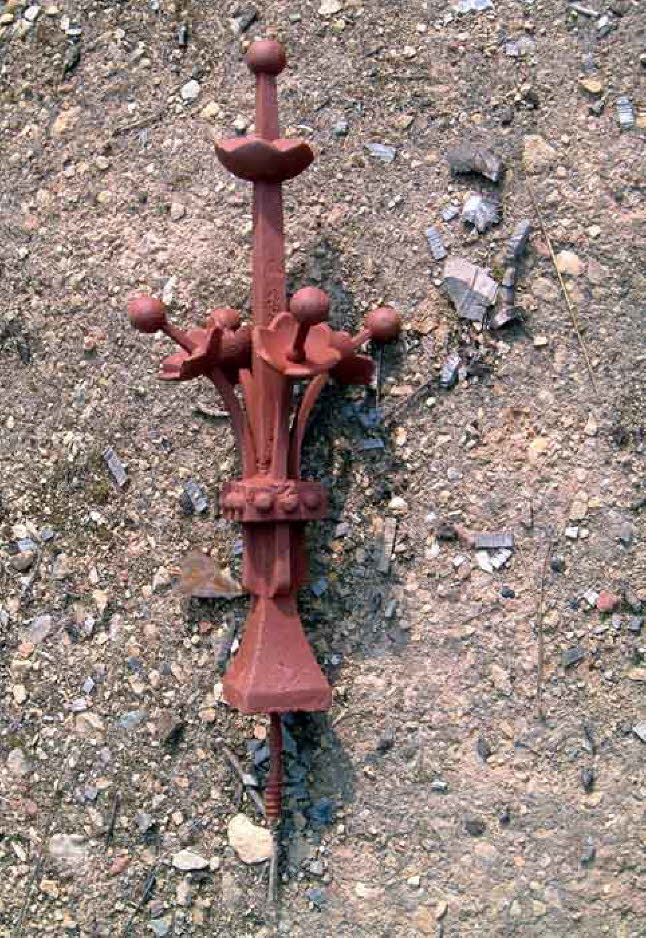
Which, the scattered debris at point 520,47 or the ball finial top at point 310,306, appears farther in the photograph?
the scattered debris at point 520,47

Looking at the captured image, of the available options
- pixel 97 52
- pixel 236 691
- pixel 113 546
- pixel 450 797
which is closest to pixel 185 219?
pixel 97 52

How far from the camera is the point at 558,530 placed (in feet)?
4.21

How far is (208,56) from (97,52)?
157 mm

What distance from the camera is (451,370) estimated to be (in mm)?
1315

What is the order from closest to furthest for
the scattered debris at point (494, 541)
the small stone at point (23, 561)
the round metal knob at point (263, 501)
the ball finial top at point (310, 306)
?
the ball finial top at point (310, 306) < the round metal knob at point (263, 501) < the scattered debris at point (494, 541) < the small stone at point (23, 561)

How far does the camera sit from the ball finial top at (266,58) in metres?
1.23

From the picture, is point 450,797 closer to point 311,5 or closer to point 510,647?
point 510,647

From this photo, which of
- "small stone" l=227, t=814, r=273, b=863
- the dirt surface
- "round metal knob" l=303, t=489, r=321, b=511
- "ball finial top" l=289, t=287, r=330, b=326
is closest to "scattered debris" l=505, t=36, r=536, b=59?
the dirt surface

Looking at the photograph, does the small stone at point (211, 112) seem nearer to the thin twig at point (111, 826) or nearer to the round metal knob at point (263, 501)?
the round metal knob at point (263, 501)

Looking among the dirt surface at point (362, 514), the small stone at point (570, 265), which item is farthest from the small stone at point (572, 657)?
the small stone at point (570, 265)

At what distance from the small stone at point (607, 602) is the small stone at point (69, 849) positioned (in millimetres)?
657

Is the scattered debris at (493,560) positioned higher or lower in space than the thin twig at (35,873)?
higher

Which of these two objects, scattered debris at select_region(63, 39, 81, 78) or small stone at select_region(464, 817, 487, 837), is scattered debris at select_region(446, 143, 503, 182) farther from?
small stone at select_region(464, 817, 487, 837)

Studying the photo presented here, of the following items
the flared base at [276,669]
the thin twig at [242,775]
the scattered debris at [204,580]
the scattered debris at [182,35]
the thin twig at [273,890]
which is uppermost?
the scattered debris at [182,35]
